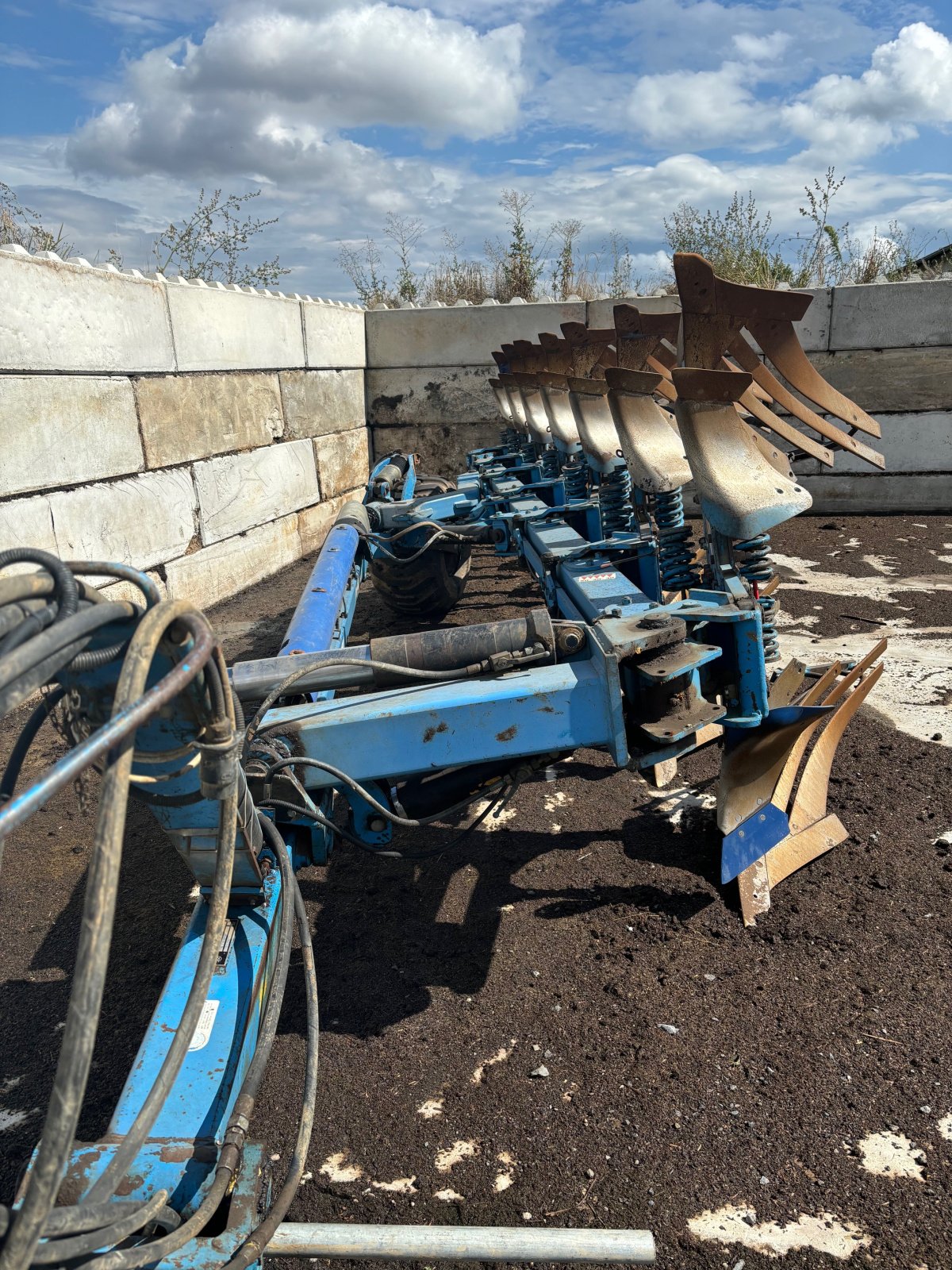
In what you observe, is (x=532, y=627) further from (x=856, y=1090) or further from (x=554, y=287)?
(x=554, y=287)

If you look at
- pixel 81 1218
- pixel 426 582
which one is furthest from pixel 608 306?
pixel 81 1218

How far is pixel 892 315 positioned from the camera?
26.4 ft

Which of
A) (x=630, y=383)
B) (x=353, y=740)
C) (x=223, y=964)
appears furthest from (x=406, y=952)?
(x=630, y=383)

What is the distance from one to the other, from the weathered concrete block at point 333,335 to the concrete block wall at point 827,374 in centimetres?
21

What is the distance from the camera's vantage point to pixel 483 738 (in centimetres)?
205

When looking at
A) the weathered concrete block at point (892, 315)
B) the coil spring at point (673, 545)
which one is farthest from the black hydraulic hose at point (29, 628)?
the weathered concrete block at point (892, 315)

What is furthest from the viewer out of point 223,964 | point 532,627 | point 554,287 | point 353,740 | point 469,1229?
point 554,287

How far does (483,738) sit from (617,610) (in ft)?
1.84

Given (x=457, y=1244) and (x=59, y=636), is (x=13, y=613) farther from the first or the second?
(x=457, y=1244)

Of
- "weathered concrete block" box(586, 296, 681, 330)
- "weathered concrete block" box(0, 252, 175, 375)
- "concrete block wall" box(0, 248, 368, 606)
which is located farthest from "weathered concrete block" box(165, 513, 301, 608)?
"weathered concrete block" box(586, 296, 681, 330)

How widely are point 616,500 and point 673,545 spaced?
1.00 meters

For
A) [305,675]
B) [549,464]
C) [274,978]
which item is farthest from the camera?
[549,464]

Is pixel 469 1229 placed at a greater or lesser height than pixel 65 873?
greater

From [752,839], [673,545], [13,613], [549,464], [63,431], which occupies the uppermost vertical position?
[63,431]
